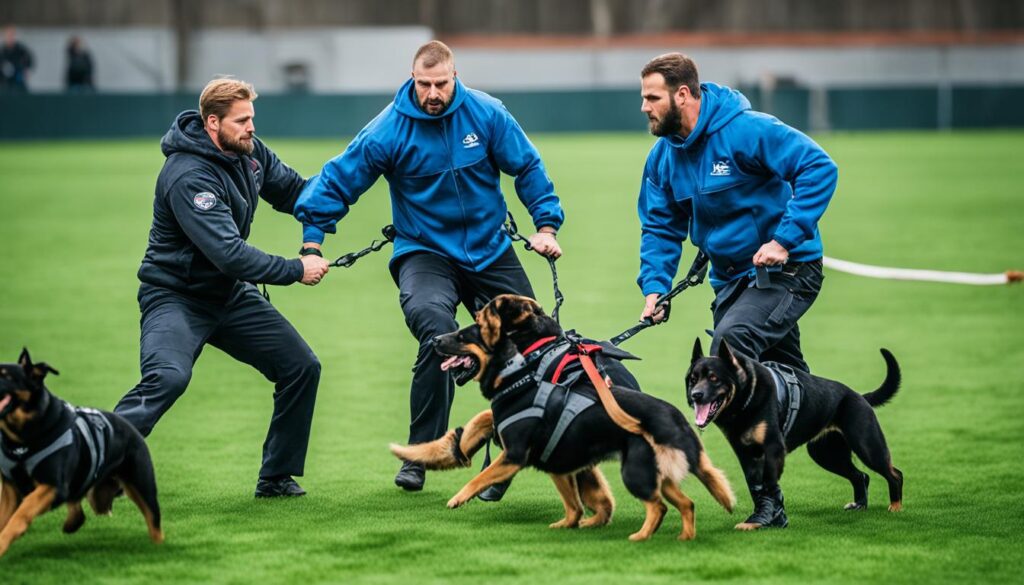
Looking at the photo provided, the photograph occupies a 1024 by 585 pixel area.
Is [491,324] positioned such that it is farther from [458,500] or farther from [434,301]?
[434,301]

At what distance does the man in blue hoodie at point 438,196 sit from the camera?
24.4 ft

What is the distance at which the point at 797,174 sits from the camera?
6.80 meters

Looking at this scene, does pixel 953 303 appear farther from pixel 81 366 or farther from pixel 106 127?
pixel 106 127

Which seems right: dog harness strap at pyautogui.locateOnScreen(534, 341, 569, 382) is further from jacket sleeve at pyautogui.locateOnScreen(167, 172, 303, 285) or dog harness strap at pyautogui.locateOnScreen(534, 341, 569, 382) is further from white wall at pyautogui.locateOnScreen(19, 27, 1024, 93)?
white wall at pyautogui.locateOnScreen(19, 27, 1024, 93)

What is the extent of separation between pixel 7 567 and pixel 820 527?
343 centimetres

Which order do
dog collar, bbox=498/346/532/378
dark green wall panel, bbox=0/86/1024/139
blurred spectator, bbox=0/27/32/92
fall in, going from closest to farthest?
dog collar, bbox=498/346/532/378 → dark green wall panel, bbox=0/86/1024/139 → blurred spectator, bbox=0/27/32/92

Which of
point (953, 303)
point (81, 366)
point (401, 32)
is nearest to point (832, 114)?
point (401, 32)

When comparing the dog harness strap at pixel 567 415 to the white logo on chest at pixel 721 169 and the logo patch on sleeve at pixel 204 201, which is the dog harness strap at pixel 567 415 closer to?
the white logo on chest at pixel 721 169

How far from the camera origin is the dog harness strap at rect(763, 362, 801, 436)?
21.1 feet

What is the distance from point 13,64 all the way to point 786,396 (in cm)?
3655

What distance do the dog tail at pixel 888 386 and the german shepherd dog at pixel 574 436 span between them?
3.62 ft

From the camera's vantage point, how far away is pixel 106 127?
1501 inches

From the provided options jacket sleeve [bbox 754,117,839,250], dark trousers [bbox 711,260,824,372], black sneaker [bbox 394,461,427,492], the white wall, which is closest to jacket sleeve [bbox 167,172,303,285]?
black sneaker [bbox 394,461,427,492]

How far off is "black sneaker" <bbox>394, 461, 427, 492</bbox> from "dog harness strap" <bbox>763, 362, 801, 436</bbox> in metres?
1.93
